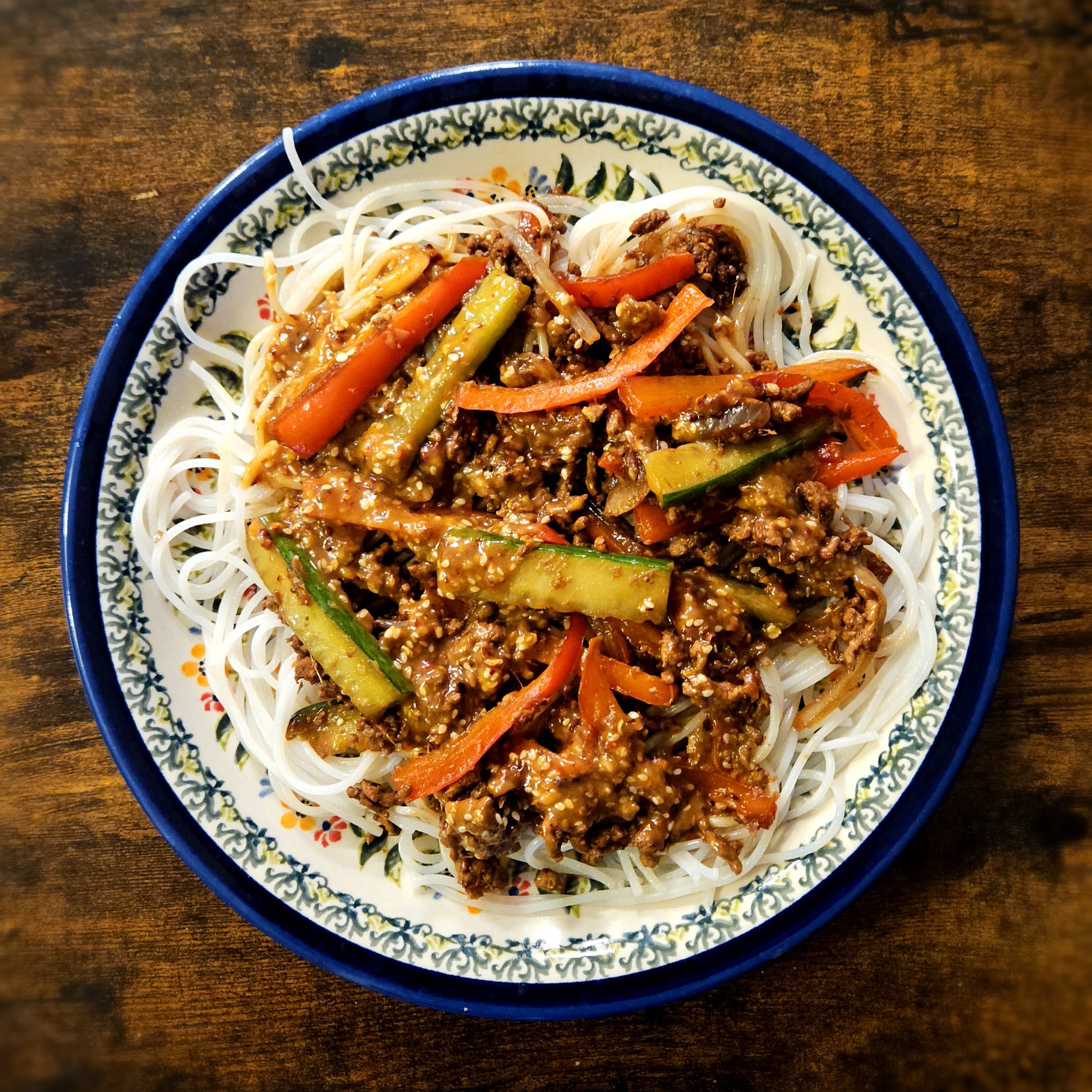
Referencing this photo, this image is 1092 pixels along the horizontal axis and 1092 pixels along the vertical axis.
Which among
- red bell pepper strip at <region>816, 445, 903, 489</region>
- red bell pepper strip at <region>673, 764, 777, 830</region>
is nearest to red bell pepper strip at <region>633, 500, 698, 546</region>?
red bell pepper strip at <region>816, 445, 903, 489</region>

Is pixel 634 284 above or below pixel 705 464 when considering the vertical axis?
above

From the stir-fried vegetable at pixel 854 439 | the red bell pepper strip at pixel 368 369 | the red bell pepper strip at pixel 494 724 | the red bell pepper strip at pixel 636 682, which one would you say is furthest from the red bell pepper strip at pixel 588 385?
the red bell pepper strip at pixel 636 682

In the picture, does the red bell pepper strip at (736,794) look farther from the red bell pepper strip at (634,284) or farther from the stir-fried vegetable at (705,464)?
the red bell pepper strip at (634,284)

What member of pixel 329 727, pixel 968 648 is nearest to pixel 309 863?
pixel 329 727

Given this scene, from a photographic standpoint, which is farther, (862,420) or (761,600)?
(862,420)

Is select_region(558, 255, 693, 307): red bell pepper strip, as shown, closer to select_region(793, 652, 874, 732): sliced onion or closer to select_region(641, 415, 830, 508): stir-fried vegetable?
select_region(641, 415, 830, 508): stir-fried vegetable

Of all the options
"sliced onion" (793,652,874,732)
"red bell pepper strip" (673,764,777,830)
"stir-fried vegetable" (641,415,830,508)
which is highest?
"stir-fried vegetable" (641,415,830,508)

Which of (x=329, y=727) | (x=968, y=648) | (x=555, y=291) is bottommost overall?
(x=329, y=727)

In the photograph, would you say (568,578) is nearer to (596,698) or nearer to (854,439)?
(596,698)
